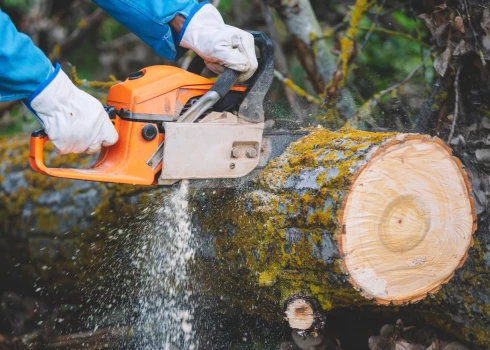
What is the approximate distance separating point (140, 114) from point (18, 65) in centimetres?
49

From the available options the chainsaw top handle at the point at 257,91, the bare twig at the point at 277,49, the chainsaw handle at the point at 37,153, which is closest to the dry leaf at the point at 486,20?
the chainsaw top handle at the point at 257,91

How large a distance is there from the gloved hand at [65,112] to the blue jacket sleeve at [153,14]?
499 mm

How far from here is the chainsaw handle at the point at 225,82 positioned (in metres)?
2.41

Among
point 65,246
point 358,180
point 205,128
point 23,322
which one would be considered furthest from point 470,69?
point 23,322

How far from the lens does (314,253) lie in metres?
2.21

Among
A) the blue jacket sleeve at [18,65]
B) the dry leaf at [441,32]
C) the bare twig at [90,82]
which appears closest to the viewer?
the blue jacket sleeve at [18,65]

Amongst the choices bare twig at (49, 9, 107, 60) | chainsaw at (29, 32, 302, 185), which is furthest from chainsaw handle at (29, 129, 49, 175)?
bare twig at (49, 9, 107, 60)

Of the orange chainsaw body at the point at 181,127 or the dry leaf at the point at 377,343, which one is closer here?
the orange chainsaw body at the point at 181,127

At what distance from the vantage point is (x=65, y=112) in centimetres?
224

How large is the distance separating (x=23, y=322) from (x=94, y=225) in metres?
0.74

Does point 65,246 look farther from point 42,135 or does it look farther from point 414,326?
point 414,326

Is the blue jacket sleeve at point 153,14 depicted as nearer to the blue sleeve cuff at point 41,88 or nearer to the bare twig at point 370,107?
the blue sleeve cuff at point 41,88

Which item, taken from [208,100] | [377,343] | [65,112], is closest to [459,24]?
[208,100]

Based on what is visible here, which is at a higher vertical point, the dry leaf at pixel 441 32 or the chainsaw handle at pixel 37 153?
the chainsaw handle at pixel 37 153
